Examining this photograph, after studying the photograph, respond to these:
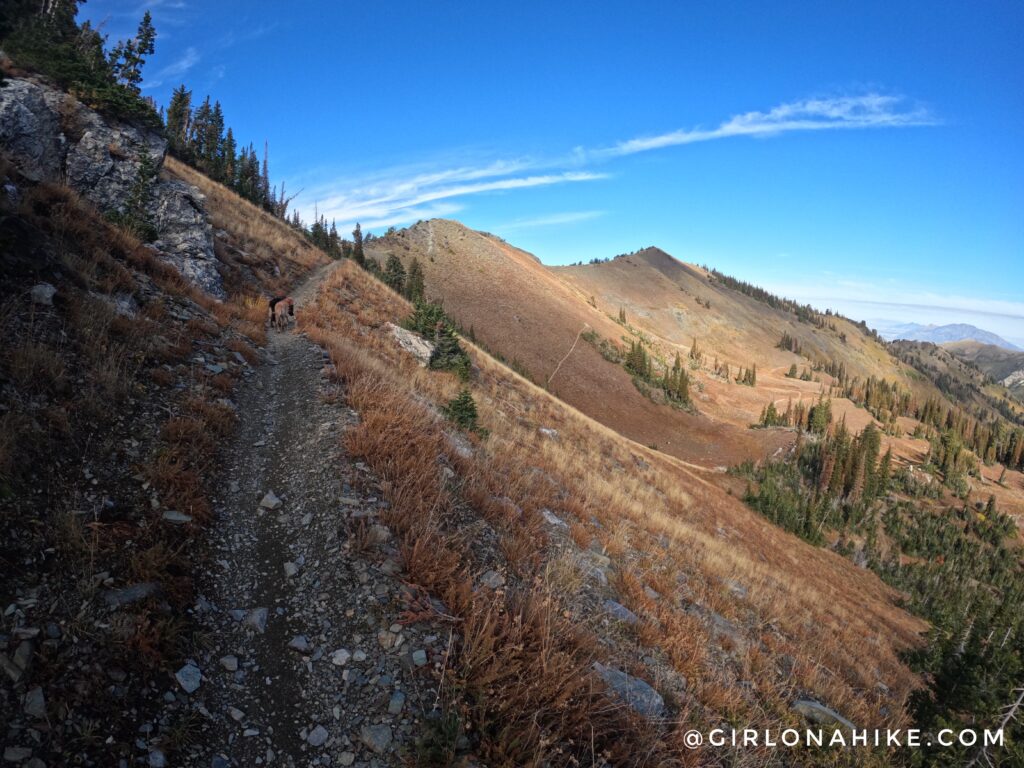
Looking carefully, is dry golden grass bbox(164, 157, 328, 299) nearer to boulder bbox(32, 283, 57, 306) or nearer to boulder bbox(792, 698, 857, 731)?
boulder bbox(32, 283, 57, 306)

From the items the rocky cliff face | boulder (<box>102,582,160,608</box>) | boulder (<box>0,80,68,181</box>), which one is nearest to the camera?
boulder (<box>102,582,160,608</box>)

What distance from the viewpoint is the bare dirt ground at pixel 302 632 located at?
341 cm

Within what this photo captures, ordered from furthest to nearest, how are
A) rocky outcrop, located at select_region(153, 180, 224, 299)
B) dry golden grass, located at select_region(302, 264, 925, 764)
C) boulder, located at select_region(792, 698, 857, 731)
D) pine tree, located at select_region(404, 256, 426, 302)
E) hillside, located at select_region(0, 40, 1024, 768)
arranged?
pine tree, located at select_region(404, 256, 426, 302), rocky outcrop, located at select_region(153, 180, 224, 299), boulder, located at select_region(792, 698, 857, 731), dry golden grass, located at select_region(302, 264, 925, 764), hillside, located at select_region(0, 40, 1024, 768)

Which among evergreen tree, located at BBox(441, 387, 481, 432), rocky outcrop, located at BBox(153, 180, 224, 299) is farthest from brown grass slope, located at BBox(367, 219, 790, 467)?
evergreen tree, located at BBox(441, 387, 481, 432)

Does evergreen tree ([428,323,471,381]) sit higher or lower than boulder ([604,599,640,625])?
higher

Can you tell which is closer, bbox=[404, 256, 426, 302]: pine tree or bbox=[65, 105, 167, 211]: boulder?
bbox=[65, 105, 167, 211]: boulder

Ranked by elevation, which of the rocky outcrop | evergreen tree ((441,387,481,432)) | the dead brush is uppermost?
the rocky outcrop

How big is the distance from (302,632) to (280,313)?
13.4 m

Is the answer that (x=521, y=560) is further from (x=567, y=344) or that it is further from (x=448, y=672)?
(x=567, y=344)

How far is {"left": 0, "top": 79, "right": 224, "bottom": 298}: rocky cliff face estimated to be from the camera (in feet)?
58.7

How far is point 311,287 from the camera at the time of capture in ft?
78.1

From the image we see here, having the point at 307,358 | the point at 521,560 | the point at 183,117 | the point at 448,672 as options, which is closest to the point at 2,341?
the point at 307,358

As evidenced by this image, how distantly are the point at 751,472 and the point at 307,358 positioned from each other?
2269 inches

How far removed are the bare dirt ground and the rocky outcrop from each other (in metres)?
14.4
